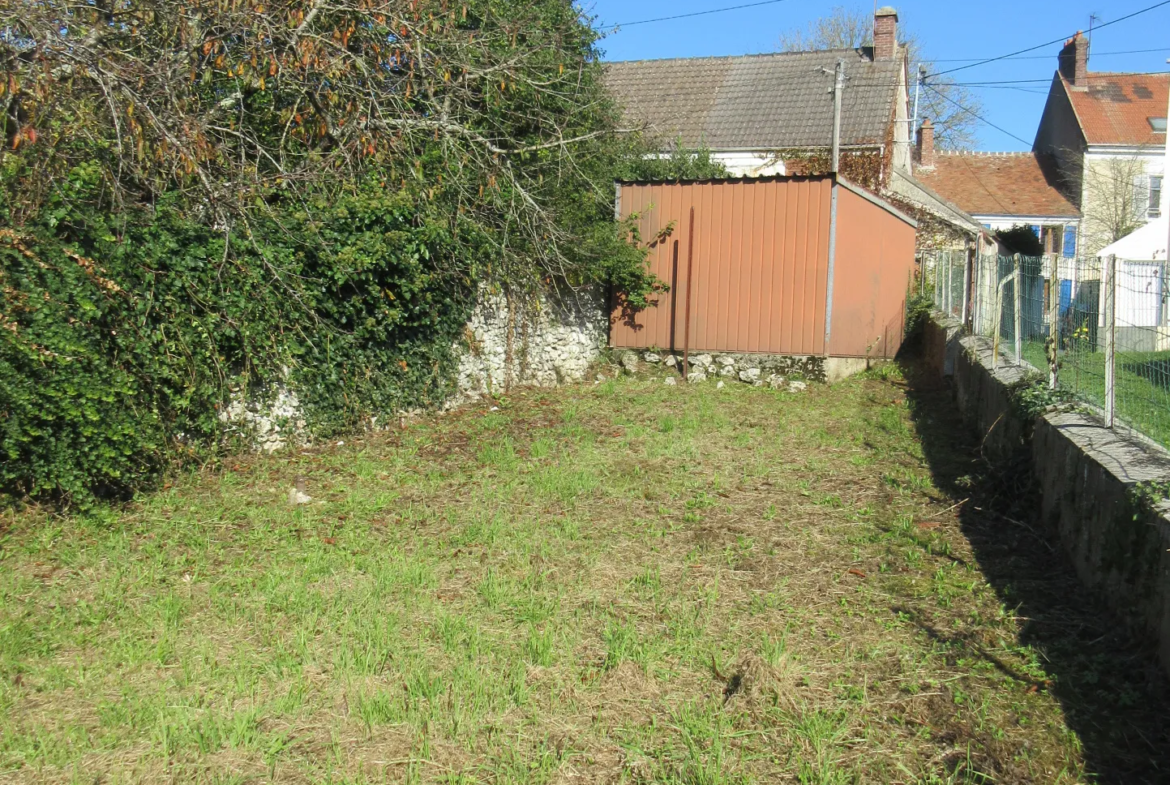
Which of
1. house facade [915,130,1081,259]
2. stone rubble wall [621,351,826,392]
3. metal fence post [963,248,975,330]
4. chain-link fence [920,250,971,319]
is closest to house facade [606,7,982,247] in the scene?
chain-link fence [920,250,971,319]

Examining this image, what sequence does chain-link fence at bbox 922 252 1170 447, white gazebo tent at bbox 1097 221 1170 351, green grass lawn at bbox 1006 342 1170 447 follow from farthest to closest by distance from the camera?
white gazebo tent at bbox 1097 221 1170 351, chain-link fence at bbox 922 252 1170 447, green grass lawn at bbox 1006 342 1170 447

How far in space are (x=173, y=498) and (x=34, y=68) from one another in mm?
3295

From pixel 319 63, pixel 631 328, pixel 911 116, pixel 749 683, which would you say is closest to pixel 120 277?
pixel 319 63

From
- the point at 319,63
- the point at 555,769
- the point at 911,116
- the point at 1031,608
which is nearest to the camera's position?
the point at 555,769

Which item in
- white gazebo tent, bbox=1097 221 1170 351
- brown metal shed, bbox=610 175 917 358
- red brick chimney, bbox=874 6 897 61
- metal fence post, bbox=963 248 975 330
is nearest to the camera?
white gazebo tent, bbox=1097 221 1170 351

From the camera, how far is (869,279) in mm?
13453

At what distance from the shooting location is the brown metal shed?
42.6ft

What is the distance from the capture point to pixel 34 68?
676 centimetres

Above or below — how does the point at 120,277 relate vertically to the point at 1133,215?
below

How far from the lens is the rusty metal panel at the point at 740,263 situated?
42.7 ft

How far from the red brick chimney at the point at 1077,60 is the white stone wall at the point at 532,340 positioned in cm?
2932

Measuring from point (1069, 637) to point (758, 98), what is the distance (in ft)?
66.1

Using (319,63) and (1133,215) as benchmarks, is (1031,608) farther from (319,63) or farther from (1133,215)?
(1133,215)

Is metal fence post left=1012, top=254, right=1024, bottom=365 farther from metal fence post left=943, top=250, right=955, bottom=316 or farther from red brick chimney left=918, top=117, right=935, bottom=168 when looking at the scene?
red brick chimney left=918, top=117, right=935, bottom=168
